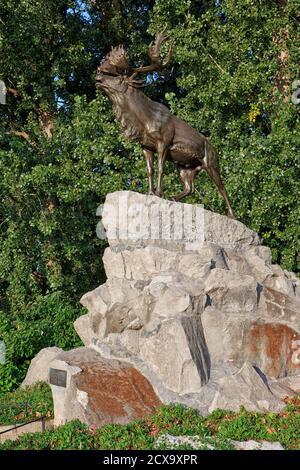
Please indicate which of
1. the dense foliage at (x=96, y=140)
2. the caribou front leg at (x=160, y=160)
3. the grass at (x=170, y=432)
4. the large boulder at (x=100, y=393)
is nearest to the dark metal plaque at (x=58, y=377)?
the large boulder at (x=100, y=393)

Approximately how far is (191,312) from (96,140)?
273 inches

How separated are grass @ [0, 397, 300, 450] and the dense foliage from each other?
19.6 feet

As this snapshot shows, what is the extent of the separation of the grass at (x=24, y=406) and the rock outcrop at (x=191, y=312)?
1097mm

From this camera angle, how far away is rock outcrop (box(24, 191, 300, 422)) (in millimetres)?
7055

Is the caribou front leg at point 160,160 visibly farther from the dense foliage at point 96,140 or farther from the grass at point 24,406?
the dense foliage at point 96,140

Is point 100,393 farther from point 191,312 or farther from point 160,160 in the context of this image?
point 160,160

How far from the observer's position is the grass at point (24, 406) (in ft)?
26.4

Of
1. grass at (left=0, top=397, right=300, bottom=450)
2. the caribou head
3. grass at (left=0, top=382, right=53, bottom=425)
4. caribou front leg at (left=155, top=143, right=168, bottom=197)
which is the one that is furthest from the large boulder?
the caribou head

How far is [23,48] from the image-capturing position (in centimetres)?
1409

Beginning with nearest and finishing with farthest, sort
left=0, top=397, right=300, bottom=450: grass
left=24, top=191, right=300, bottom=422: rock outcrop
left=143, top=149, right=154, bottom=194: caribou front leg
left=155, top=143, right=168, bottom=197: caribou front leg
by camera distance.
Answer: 1. left=0, top=397, right=300, bottom=450: grass
2. left=24, top=191, right=300, bottom=422: rock outcrop
3. left=155, top=143, right=168, bottom=197: caribou front leg
4. left=143, top=149, right=154, bottom=194: caribou front leg

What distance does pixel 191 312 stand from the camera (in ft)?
24.8

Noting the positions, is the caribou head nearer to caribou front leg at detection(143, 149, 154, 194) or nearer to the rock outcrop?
caribou front leg at detection(143, 149, 154, 194)

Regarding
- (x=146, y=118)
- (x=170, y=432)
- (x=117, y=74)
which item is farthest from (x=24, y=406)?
(x=117, y=74)

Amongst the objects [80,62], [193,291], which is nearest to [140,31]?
[80,62]
